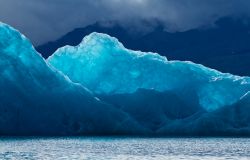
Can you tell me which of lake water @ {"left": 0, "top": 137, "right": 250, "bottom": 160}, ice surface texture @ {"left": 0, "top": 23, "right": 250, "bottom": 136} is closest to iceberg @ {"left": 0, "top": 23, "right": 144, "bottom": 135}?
ice surface texture @ {"left": 0, "top": 23, "right": 250, "bottom": 136}

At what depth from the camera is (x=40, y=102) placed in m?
160

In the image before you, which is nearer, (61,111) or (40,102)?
(40,102)

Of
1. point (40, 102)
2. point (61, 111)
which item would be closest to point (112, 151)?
point (61, 111)

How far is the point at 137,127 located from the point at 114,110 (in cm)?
1155

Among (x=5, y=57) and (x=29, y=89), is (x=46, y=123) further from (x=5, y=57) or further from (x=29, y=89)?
(x=5, y=57)

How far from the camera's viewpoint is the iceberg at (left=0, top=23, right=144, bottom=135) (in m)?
155

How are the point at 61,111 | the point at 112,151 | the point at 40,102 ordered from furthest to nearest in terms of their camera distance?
the point at 61,111 < the point at 40,102 < the point at 112,151

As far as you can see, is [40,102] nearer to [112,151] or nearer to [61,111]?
[61,111]

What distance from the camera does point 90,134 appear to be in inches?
6747

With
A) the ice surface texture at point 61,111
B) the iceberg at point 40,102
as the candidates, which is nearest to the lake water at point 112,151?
the iceberg at point 40,102

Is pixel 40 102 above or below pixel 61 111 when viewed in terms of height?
above

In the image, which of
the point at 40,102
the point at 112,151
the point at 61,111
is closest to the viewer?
the point at 112,151

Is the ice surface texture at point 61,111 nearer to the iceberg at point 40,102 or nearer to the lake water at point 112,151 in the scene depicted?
the iceberg at point 40,102

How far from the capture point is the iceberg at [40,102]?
15538 centimetres
